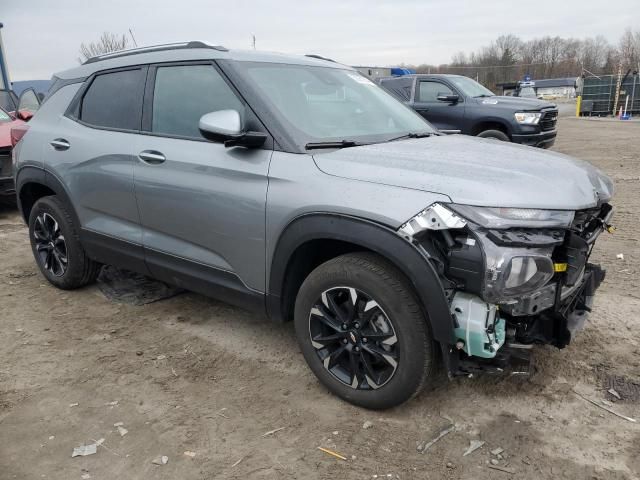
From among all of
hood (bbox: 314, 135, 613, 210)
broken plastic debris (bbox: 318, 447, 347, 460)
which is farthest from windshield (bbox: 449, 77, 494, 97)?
broken plastic debris (bbox: 318, 447, 347, 460)

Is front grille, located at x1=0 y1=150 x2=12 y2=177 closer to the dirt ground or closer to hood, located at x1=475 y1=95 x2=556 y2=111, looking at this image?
the dirt ground

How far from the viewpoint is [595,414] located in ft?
8.93

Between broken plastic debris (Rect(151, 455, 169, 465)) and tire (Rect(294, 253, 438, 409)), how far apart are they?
2.89 ft

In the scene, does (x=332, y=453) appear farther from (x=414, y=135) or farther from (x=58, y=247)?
(x=58, y=247)

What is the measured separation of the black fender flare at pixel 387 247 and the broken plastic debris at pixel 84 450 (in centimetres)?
131

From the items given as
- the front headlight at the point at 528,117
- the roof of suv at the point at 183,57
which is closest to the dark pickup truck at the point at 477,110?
the front headlight at the point at 528,117

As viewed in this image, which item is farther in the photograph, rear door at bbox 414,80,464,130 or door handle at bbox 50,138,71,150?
rear door at bbox 414,80,464,130

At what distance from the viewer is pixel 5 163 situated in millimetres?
7316

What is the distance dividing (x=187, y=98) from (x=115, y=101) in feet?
2.60

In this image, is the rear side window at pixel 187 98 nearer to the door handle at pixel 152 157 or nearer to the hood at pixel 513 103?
the door handle at pixel 152 157

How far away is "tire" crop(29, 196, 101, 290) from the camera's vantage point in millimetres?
4270

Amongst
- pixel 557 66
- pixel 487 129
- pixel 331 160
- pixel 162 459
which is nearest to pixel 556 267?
pixel 331 160

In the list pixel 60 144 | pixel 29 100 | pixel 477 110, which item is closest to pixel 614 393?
pixel 60 144

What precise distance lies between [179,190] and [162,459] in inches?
60.5
